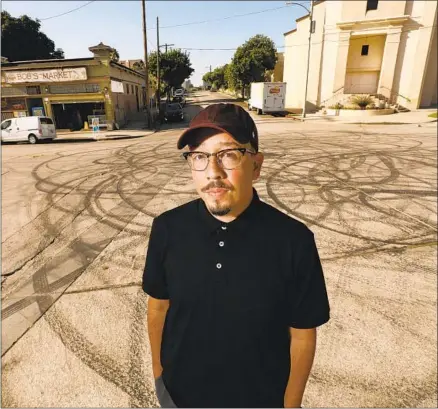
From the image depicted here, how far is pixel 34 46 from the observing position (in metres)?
40.2

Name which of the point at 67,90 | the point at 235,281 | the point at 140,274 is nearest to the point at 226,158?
the point at 235,281

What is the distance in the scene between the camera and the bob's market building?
2222cm

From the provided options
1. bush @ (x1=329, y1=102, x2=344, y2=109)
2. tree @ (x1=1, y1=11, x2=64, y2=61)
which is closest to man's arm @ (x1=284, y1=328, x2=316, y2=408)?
bush @ (x1=329, y1=102, x2=344, y2=109)

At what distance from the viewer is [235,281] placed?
1.59 m

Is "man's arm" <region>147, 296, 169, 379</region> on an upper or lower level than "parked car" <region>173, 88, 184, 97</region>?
lower

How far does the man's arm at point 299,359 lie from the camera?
1.70 meters

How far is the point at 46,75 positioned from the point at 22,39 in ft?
78.7

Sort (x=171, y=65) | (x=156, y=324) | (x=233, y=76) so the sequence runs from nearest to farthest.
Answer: (x=156, y=324) < (x=233, y=76) < (x=171, y=65)

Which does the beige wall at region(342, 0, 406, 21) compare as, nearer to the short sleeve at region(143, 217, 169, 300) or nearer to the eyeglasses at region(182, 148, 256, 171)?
the eyeglasses at region(182, 148, 256, 171)

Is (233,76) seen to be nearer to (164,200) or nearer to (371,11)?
(164,200)

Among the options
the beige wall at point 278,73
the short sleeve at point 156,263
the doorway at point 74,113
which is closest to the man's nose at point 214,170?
the short sleeve at point 156,263

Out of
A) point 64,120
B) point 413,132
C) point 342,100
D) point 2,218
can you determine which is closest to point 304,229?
A: point 2,218

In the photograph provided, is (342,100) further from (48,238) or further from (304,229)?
(304,229)

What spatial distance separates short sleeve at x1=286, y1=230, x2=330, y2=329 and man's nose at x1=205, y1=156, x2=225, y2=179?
569mm
